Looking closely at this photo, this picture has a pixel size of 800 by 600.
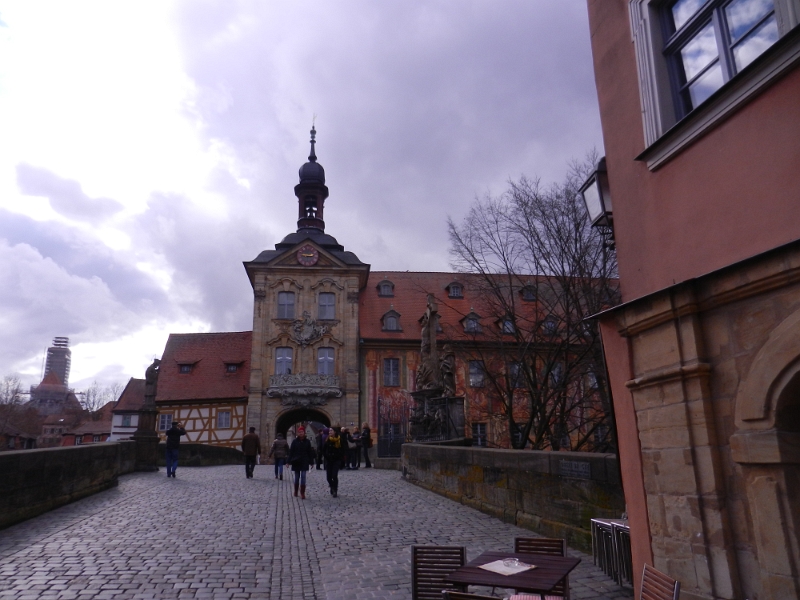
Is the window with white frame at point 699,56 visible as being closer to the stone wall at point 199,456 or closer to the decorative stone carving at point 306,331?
the stone wall at point 199,456

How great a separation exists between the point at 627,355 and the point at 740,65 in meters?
2.28

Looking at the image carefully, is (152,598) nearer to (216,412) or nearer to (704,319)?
(704,319)

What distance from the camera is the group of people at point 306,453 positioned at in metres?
13.6

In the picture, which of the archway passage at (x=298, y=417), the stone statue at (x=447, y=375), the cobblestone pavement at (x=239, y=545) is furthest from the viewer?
the archway passage at (x=298, y=417)

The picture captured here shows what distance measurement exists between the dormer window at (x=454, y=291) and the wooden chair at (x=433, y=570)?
36568mm

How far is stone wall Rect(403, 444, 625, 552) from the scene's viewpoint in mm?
7215

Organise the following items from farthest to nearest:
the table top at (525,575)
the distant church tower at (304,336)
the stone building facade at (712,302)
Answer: the distant church tower at (304,336) → the table top at (525,575) → the stone building facade at (712,302)

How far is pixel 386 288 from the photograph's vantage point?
41.9 meters

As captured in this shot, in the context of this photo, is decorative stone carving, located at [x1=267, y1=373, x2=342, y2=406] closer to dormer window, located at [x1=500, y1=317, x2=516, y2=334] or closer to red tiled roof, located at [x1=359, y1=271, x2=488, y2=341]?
red tiled roof, located at [x1=359, y1=271, x2=488, y2=341]

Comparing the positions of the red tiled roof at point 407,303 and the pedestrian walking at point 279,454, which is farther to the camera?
the red tiled roof at point 407,303

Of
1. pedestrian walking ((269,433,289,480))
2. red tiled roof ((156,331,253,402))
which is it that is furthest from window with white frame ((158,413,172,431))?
pedestrian walking ((269,433,289,480))

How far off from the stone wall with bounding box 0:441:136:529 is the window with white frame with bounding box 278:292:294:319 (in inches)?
871

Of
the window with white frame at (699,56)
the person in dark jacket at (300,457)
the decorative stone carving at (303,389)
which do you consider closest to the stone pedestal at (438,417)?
the person in dark jacket at (300,457)

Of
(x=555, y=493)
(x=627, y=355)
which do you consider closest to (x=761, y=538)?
(x=627, y=355)
